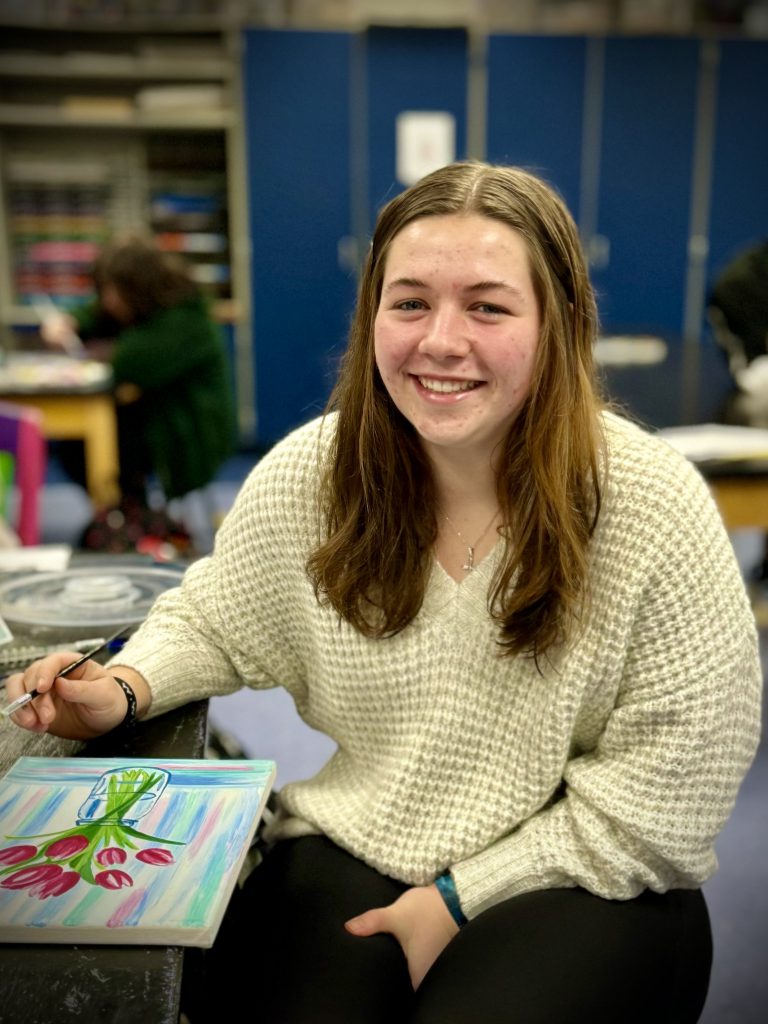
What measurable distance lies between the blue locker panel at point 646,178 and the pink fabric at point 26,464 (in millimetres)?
3507

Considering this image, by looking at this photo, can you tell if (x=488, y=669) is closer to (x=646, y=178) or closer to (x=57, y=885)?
(x=57, y=885)

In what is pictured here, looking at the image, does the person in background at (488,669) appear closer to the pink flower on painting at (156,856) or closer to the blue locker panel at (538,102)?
the pink flower on painting at (156,856)

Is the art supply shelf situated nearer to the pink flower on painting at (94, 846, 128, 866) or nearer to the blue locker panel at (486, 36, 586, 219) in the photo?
the blue locker panel at (486, 36, 586, 219)

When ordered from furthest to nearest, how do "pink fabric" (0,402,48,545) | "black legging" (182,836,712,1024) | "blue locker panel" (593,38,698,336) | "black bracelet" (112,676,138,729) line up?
"blue locker panel" (593,38,698,336), "pink fabric" (0,402,48,545), "black bracelet" (112,676,138,729), "black legging" (182,836,712,1024)

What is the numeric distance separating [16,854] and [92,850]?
0.18 feet

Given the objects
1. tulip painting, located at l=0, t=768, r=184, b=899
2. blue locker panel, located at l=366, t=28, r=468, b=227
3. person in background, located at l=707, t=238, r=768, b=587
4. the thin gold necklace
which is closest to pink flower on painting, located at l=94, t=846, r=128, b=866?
tulip painting, located at l=0, t=768, r=184, b=899

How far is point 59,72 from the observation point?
→ 15.7 feet

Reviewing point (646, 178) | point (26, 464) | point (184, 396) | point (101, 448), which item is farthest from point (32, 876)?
point (646, 178)

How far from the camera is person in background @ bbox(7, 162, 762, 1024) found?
0.96 meters

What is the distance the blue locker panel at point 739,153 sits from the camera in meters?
4.97

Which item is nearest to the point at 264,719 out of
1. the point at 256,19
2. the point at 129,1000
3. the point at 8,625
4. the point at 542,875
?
the point at 8,625

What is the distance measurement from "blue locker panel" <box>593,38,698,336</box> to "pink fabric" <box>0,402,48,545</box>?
138 inches

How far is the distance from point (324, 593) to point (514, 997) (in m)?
0.43

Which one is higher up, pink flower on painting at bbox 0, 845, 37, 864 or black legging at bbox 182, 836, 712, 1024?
pink flower on painting at bbox 0, 845, 37, 864
